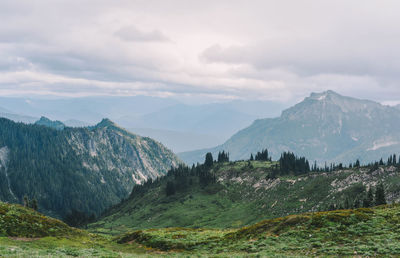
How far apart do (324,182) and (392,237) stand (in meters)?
115

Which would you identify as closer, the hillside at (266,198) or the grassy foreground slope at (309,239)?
the grassy foreground slope at (309,239)

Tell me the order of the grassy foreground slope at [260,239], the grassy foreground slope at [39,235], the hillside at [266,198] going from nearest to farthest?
the grassy foreground slope at [260,239] < the grassy foreground slope at [39,235] < the hillside at [266,198]

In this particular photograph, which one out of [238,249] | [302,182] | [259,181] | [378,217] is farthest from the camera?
[259,181]

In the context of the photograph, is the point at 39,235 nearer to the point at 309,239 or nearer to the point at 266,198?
the point at 309,239

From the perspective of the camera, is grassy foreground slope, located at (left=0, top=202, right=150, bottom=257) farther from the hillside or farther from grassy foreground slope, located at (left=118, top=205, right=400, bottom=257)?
the hillside

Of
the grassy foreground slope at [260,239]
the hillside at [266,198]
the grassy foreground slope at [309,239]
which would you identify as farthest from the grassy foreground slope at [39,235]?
the hillside at [266,198]

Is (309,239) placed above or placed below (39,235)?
above

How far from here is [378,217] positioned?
44.2m

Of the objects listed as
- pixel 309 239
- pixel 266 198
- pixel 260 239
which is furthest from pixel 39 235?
pixel 266 198

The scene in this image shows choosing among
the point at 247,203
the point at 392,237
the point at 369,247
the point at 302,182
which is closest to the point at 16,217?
the point at 369,247

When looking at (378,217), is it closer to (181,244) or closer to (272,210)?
(181,244)

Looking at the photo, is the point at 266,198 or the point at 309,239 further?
the point at 266,198

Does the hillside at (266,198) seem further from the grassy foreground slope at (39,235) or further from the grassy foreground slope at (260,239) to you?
the grassy foreground slope at (39,235)

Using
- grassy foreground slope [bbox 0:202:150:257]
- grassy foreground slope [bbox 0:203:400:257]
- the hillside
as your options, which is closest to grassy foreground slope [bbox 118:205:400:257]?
grassy foreground slope [bbox 0:203:400:257]
